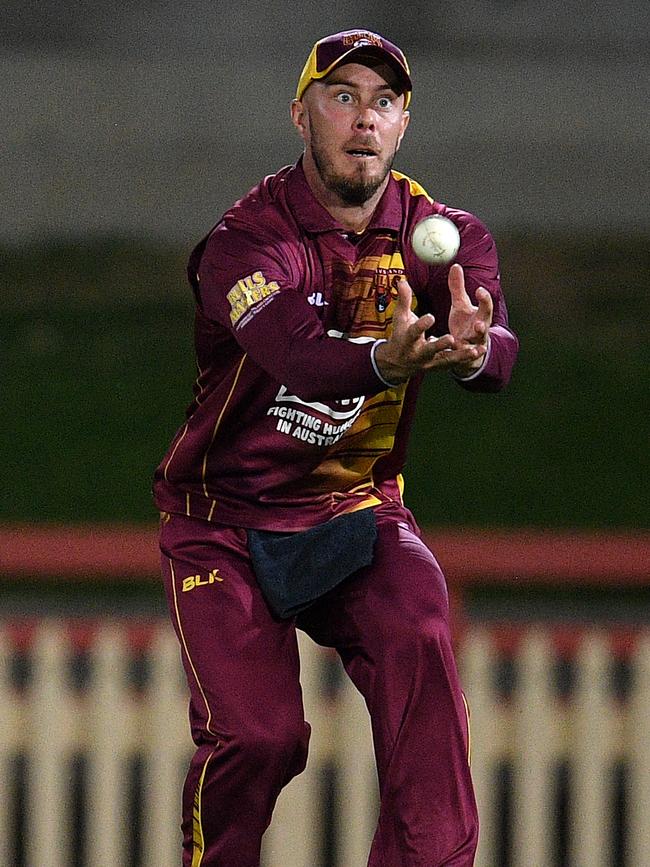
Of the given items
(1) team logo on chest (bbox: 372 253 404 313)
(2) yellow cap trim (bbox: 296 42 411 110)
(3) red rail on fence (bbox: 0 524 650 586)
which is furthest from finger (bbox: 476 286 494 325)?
(3) red rail on fence (bbox: 0 524 650 586)

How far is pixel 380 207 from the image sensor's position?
7.42 feet

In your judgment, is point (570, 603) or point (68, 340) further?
point (68, 340)

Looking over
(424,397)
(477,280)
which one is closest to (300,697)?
(477,280)

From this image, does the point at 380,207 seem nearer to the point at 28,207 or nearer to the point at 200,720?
the point at 200,720

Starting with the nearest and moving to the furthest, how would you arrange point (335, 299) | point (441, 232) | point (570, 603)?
point (441, 232) → point (335, 299) → point (570, 603)

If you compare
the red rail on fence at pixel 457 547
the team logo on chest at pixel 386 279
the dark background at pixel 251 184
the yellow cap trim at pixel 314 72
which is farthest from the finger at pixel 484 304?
the dark background at pixel 251 184

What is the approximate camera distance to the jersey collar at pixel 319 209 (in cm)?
222

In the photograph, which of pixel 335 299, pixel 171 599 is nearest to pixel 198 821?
pixel 171 599

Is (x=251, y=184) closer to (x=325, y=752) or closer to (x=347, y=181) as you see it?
(x=325, y=752)

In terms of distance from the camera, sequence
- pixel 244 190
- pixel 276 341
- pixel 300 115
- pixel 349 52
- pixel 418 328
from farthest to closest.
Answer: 1. pixel 244 190
2. pixel 300 115
3. pixel 349 52
4. pixel 276 341
5. pixel 418 328

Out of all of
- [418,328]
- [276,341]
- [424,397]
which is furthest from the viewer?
[424,397]

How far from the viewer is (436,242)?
1.98 metres

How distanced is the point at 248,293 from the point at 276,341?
93mm

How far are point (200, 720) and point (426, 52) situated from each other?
4.69 meters
